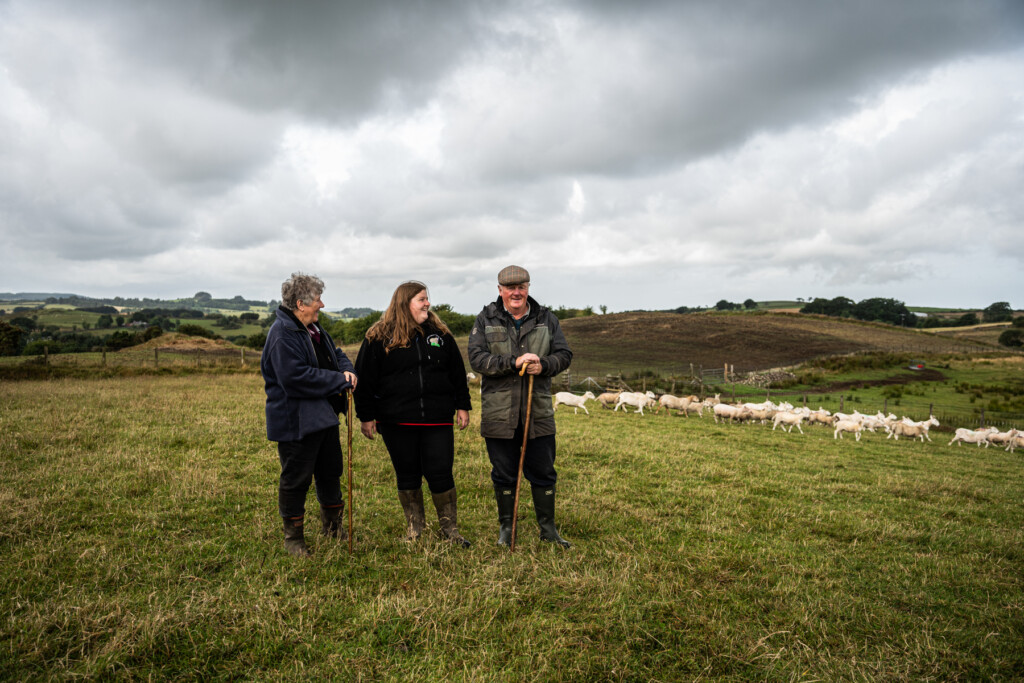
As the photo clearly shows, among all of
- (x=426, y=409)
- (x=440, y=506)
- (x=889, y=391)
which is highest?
(x=426, y=409)

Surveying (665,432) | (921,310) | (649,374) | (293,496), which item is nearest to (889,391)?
(649,374)

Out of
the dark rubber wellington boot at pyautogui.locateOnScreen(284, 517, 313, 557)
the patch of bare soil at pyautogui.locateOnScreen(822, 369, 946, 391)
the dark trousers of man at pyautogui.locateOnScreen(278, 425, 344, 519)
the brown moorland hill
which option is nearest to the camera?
the dark trousers of man at pyautogui.locateOnScreen(278, 425, 344, 519)

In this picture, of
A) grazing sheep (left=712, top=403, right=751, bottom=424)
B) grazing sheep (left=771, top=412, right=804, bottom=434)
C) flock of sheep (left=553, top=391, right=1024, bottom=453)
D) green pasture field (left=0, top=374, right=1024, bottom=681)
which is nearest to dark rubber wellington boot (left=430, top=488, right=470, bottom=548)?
green pasture field (left=0, top=374, right=1024, bottom=681)

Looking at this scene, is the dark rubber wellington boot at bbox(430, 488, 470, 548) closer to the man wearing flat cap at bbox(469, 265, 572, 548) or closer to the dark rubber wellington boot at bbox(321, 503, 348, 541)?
the man wearing flat cap at bbox(469, 265, 572, 548)

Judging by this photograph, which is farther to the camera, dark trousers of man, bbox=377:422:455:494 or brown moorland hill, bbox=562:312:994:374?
brown moorland hill, bbox=562:312:994:374

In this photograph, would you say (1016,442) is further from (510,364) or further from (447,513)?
(447,513)

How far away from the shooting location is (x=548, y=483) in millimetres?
4969

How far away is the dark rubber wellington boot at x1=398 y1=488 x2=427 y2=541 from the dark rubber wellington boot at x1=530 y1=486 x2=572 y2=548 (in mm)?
1131

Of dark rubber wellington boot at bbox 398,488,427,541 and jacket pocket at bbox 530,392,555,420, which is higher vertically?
jacket pocket at bbox 530,392,555,420

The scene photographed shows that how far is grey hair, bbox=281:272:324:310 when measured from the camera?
4.57 m

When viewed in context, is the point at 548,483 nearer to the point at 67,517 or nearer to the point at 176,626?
the point at 176,626

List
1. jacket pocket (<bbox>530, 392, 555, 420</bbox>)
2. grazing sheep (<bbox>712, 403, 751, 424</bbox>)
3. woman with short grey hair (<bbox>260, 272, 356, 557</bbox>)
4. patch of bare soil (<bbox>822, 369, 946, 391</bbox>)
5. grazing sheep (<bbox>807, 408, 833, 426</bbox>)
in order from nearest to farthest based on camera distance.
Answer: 1. woman with short grey hair (<bbox>260, 272, 356, 557</bbox>)
2. jacket pocket (<bbox>530, 392, 555, 420</bbox>)
3. grazing sheep (<bbox>712, 403, 751, 424</bbox>)
4. grazing sheep (<bbox>807, 408, 833, 426</bbox>)
5. patch of bare soil (<bbox>822, 369, 946, 391</bbox>)

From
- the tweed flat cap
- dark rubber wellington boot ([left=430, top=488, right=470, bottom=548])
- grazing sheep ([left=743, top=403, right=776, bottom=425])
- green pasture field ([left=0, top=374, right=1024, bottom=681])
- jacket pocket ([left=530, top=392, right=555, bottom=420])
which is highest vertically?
the tweed flat cap

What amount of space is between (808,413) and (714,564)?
17.5 metres
